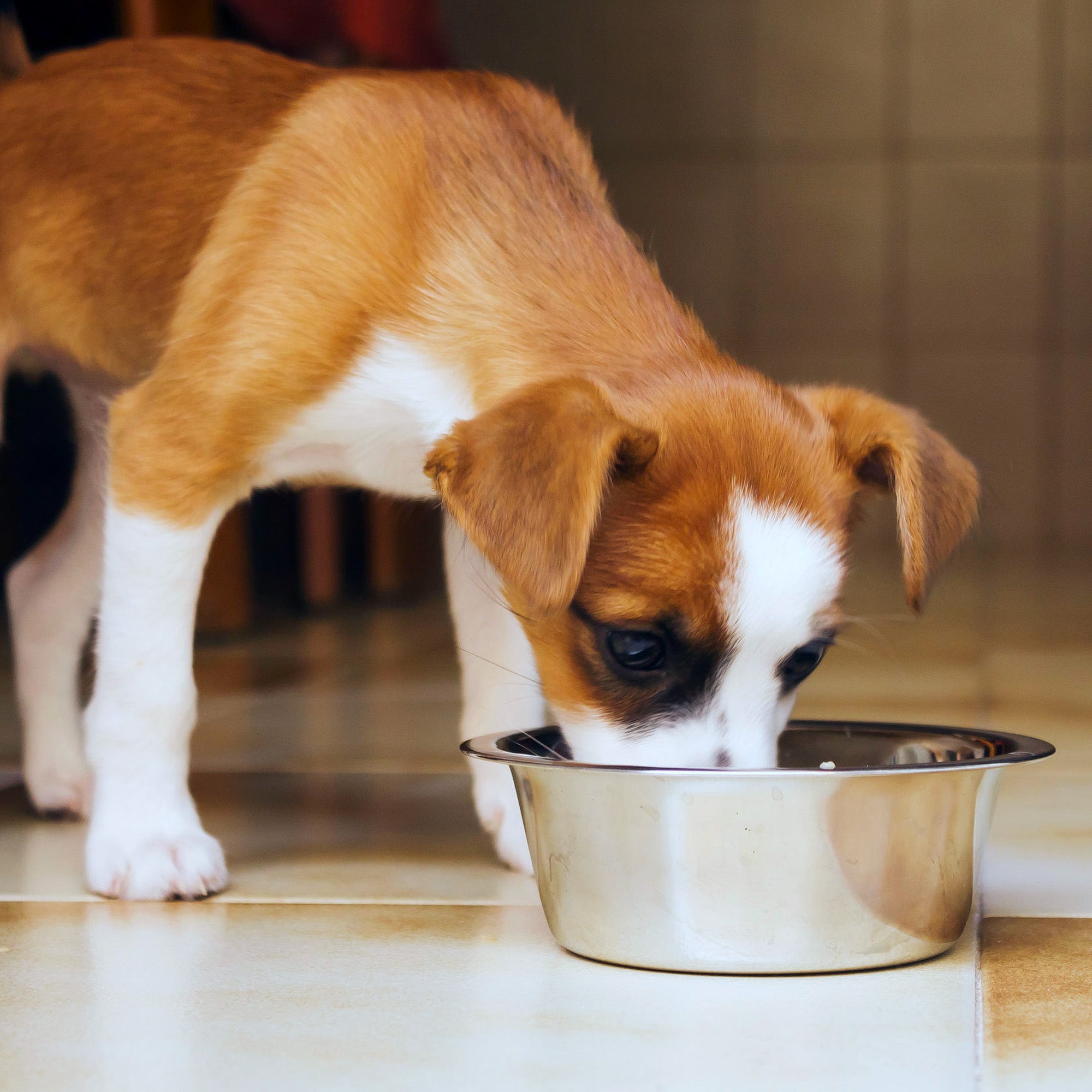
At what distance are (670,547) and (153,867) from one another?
78 cm

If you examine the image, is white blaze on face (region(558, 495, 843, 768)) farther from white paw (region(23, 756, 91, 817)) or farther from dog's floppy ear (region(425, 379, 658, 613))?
white paw (region(23, 756, 91, 817))

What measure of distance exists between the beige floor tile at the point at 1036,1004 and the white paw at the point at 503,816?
62 cm

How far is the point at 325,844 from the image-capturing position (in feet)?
7.57

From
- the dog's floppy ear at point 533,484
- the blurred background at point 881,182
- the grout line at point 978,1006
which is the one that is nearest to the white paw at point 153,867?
the dog's floppy ear at point 533,484

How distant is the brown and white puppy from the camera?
171 cm

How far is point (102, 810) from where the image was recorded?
2.05 meters

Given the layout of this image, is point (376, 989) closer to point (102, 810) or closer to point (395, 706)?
point (102, 810)

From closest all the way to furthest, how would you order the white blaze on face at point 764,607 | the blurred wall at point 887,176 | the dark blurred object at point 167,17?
the white blaze on face at point 764,607
the dark blurred object at point 167,17
the blurred wall at point 887,176

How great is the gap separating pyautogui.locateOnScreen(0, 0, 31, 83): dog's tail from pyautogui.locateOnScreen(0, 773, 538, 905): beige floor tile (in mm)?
1267

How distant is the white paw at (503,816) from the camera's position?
7.11ft

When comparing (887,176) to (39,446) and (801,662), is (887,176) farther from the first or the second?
(801,662)

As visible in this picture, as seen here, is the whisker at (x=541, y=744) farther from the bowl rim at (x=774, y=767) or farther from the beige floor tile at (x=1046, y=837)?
the beige floor tile at (x=1046, y=837)

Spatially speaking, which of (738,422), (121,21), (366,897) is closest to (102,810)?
(366,897)

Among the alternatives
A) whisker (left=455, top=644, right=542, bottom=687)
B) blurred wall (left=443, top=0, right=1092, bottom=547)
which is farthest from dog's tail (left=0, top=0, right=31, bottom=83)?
blurred wall (left=443, top=0, right=1092, bottom=547)
